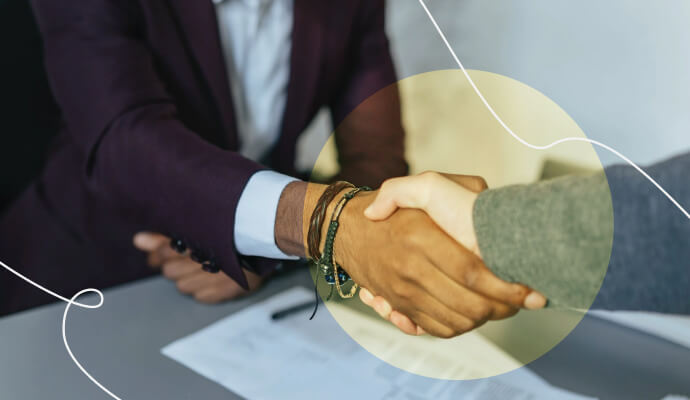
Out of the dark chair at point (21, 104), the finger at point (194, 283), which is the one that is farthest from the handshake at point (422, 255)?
the dark chair at point (21, 104)

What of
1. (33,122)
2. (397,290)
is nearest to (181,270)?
(397,290)

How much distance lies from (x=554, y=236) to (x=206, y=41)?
61 centimetres

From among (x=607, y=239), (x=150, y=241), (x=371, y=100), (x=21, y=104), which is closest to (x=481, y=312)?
(x=607, y=239)

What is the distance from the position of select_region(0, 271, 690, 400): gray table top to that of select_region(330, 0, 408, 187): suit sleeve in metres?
0.33

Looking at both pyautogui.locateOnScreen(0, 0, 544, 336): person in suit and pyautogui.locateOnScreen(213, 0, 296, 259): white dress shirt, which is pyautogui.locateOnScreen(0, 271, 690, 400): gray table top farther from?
pyautogui.locateOnScreen(213, 0, 296, 259): white dress shirt

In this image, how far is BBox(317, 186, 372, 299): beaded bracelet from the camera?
0.51 meters

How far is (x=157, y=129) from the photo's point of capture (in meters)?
0.68

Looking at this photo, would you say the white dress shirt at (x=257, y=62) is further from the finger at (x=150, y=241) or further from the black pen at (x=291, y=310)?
the black pen at (x=291, y=310)

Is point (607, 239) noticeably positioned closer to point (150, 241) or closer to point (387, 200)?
point (387, 200)

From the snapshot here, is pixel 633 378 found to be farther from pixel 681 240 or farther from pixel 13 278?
pixel 13 278

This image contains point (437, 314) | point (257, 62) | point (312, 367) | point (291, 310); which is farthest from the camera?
point (257, 62)

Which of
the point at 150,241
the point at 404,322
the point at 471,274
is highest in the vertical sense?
the point at 471,274

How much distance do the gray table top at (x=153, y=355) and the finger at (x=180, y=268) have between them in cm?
3

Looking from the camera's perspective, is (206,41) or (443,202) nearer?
(443,202)
